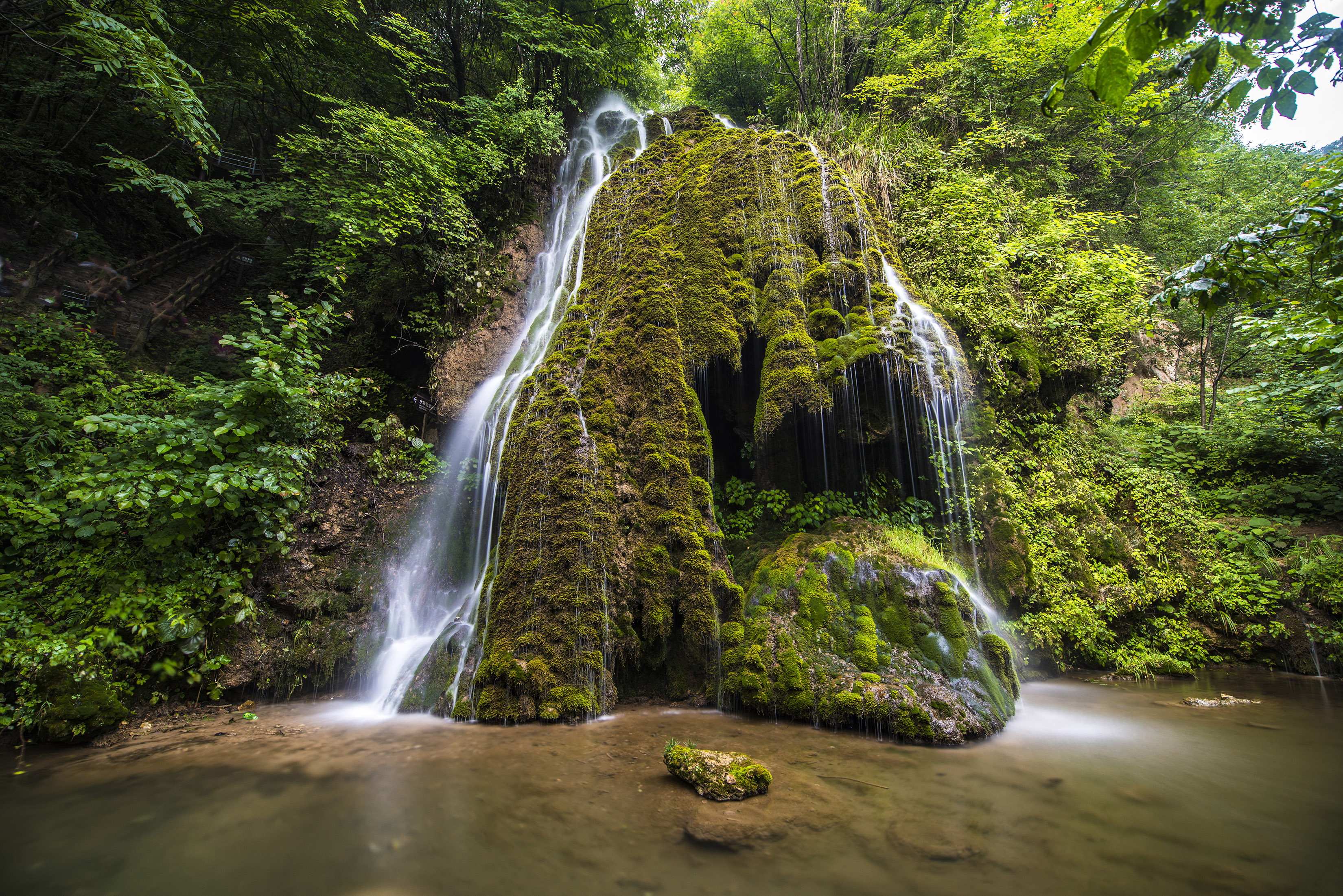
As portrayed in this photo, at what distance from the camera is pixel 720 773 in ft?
10.3

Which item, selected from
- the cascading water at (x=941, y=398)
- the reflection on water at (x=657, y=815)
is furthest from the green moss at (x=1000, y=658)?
the cascading water at (x=941, y=398)

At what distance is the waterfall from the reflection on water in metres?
1.25

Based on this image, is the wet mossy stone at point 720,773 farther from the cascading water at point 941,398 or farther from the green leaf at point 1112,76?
the cascading water at point 941,398

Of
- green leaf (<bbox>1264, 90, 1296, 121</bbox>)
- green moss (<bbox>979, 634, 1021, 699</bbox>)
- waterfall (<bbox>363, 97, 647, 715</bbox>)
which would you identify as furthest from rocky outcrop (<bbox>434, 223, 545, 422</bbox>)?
green leaf (<bbox>1264, 90, 1296, 121</bbox>)

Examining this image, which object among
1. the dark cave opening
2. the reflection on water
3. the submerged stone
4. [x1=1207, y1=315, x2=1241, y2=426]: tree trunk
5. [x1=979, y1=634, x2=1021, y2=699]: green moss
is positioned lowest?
the reflection on water

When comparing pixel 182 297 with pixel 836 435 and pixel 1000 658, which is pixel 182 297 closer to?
pixel 836 435

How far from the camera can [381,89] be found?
11.3 meters

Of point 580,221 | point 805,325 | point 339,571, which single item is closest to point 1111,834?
point 805,325

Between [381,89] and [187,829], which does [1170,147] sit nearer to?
[381,89]

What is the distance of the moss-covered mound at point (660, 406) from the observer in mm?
4980

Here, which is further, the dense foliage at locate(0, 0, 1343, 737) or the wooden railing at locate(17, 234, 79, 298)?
the wooden railing at locate(17, 234, 79, 298)

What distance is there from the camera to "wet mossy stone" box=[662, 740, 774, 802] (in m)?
3.09

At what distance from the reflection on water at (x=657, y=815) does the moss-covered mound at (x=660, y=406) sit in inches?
28.3

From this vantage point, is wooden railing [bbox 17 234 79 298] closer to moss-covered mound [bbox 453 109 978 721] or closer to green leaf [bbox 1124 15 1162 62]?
moss-covered mound [bbox 453 109 978 721]
